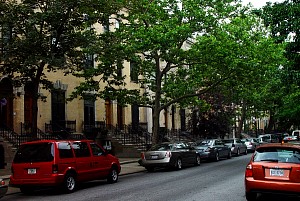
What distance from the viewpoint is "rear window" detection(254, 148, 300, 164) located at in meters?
9.53

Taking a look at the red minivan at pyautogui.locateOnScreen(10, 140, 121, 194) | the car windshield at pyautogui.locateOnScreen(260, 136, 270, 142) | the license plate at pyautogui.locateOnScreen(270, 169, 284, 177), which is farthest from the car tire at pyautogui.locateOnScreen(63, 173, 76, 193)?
the car windshield at pyautogui.locateOnScreen(260, 136, 270, 142)

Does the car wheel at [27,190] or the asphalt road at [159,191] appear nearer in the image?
the asphalt road at [159,191]

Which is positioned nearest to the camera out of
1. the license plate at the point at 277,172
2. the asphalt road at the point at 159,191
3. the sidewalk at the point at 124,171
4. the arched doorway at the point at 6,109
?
the license plate at the point at 277,172

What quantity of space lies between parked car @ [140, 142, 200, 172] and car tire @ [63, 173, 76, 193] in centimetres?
682

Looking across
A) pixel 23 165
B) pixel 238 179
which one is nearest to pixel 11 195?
pixel 23 165

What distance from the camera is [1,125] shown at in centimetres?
2317

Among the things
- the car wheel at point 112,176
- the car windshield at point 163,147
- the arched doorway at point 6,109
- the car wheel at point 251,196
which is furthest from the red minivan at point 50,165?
the arched doorway at point 6,109

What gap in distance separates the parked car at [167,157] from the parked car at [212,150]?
145 inches

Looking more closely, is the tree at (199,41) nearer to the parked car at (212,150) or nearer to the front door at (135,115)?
the parked car at (212,150)

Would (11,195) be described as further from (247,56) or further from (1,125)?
(247,56)

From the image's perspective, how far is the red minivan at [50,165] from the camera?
1220 cm

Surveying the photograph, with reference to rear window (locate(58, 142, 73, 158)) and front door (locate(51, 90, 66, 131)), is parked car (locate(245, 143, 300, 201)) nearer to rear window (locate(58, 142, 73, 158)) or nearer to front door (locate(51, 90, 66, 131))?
rear window (locate(58, 142, 73, 158))

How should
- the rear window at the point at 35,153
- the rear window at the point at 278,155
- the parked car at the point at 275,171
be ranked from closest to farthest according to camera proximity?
1. the parked car at the point at 275,171
2. the rear window at the point at 278,155
3. the rear window at the point at 35,153

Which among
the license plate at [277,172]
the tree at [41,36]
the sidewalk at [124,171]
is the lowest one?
the sidewalk at [124,171]
